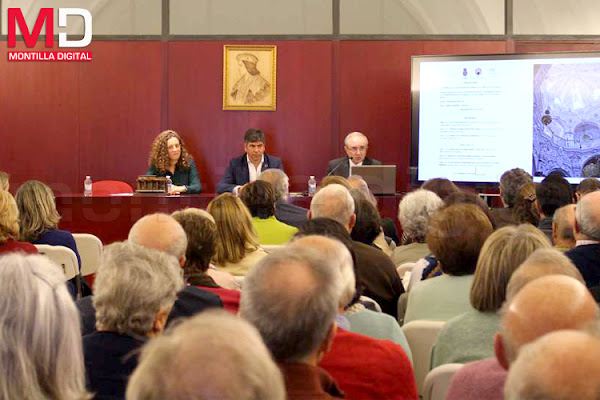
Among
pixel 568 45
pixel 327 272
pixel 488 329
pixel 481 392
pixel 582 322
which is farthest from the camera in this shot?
pixel 568 45

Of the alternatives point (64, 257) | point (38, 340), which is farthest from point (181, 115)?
point (38, 340)

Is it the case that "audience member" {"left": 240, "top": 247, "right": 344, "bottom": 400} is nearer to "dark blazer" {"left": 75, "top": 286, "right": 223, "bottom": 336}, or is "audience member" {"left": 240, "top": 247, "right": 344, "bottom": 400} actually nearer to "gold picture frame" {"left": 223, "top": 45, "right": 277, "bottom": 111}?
"dark blazer" {"left": 75, "top": 286, "right": 223, "bottom": 336}

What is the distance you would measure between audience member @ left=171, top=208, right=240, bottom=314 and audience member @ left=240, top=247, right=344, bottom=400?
5.03ft

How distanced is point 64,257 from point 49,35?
5514mm

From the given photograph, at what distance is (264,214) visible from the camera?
5551mm

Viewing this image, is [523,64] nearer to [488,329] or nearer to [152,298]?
[488,329]

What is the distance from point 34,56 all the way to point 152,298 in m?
8.08

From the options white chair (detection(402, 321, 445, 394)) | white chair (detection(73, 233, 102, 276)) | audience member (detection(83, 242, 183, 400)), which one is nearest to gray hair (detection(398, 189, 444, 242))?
white chair (detection(402, 321, 445, 394))

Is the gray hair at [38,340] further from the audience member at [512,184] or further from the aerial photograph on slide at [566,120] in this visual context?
the aerial photograph on slide at [566,120]

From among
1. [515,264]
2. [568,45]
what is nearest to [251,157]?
[568,45]

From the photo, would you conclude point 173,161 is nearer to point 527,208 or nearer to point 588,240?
point 527,208

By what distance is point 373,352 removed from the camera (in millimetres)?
2480

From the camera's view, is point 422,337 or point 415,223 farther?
point 415,223

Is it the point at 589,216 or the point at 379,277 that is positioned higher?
the point at 589,216
